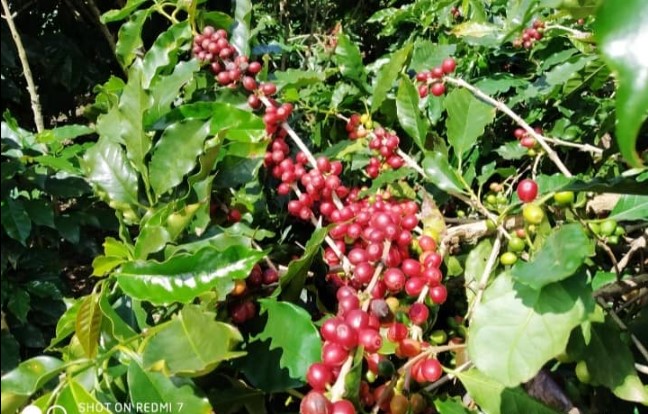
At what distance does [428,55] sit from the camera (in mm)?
1317

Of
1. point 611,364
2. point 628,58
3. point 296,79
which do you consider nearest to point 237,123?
point 296,79

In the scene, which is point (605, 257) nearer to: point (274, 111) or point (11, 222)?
point (274, 111)

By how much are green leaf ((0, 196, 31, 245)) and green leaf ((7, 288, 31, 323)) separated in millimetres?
165

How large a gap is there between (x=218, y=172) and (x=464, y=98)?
47 centimetres

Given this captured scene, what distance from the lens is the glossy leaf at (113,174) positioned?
0.89 metres

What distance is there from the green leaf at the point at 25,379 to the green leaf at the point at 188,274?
0.40 feet

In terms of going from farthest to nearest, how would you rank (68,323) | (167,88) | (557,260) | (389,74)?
(389,74), (167,88), (68,323), (557,260)

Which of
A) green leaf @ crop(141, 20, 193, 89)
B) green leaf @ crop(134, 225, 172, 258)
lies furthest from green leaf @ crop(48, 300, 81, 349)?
green leaf @ crop(141, 20, 193, 89)

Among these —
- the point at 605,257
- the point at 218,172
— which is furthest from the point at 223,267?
the point at 605,257

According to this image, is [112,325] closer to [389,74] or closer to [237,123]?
[237,123]

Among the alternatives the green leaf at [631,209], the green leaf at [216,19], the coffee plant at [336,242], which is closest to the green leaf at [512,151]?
the coffee plant at [336,242]

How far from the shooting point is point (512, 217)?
2.68ft

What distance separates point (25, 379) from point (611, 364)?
0.69m

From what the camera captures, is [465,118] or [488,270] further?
[465,118]
